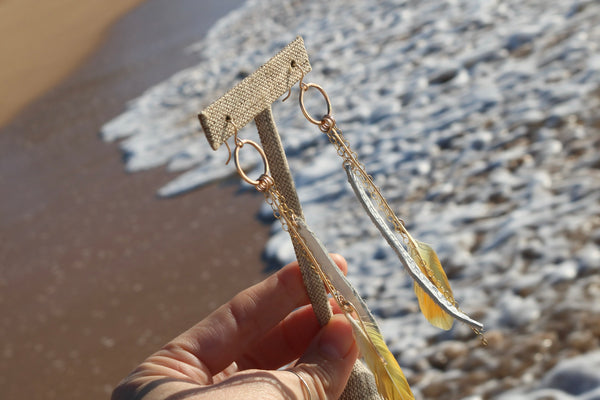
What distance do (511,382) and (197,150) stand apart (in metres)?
3.43

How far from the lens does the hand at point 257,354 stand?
132cm

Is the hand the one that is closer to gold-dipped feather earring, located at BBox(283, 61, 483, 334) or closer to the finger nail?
the finger nail

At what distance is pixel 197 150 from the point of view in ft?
16.4

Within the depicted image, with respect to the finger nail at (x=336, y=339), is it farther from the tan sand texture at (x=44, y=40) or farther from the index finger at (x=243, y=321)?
the tan sand texture at (x=44, y=40)

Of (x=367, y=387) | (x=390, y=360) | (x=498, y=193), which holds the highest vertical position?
(x=390, y=360)

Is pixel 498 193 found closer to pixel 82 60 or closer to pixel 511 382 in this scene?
pixel 511 382

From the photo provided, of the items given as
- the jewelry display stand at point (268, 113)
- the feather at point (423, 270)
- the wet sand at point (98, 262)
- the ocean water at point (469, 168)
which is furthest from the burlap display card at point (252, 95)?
the wet sand at point (98, 262)

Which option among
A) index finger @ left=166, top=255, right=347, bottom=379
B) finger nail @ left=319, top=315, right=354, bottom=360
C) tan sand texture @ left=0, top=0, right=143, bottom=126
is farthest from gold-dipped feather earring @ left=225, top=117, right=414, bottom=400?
tan sand texture @ left=0, top=0, right=143, bottom=126

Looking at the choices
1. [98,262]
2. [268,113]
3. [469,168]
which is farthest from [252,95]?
[98,262]

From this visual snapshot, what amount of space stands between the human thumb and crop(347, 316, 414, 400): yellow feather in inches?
5.5

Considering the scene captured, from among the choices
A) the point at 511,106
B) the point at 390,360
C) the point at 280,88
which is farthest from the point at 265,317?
the point at 511,106

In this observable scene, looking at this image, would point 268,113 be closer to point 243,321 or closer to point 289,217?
point 289,217

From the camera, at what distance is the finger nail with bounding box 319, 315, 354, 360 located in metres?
1.41

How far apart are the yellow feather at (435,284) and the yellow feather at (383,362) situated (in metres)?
0.13
